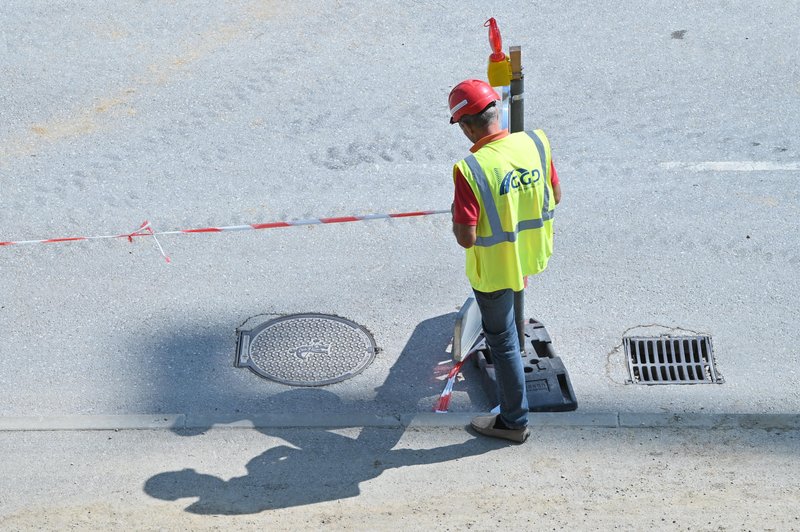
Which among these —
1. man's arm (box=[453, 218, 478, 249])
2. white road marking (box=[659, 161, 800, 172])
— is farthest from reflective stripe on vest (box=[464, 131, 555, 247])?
white road marking (box=[659, 161, 800, 172])

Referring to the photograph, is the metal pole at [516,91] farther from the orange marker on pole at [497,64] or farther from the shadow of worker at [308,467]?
the shadow of worker at [308,467]

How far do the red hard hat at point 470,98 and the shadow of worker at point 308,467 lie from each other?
188 centimetres

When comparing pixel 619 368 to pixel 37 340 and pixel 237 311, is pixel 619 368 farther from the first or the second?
pixel 37 340

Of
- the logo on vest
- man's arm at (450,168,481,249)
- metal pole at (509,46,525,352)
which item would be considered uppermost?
metal pole at (509,46,525,352)

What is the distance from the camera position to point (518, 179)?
5.38m

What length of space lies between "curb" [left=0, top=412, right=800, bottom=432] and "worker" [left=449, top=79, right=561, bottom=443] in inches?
15.2

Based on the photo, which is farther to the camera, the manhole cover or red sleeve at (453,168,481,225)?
the manhole cover

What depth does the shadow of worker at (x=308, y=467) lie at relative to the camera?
556 cm

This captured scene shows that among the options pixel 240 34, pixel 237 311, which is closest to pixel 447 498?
pixel 237 311

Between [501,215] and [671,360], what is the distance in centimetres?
191

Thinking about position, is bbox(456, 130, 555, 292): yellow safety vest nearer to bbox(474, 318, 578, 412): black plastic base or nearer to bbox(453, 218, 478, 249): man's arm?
bbox(453, 218, 478, 249): man's arm

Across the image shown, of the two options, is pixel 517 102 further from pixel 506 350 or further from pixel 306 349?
pixel 306 349

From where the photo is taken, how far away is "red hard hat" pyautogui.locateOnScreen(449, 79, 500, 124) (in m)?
5.29

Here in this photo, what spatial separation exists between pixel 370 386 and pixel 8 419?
2.13m
